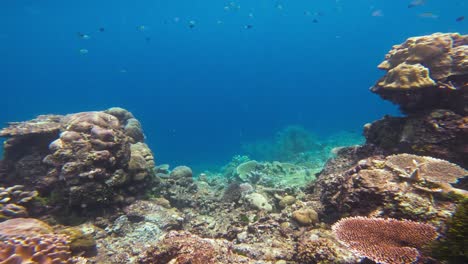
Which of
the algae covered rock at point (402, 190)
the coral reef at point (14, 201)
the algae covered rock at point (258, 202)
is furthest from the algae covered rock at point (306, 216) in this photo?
the coral reef at point (14, 201)

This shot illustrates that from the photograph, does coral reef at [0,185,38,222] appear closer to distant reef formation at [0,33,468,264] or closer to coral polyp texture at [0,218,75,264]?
distant reef formation at [0,33,468,264]

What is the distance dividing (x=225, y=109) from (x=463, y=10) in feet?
310

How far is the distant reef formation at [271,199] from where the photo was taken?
161 inches

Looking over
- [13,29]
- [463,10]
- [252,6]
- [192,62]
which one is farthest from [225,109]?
[463,10]

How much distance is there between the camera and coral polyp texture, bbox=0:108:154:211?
7383 millimetres

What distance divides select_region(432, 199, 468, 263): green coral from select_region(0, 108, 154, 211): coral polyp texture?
7398 mm

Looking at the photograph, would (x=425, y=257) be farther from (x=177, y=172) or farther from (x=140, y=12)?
(x=140, y=12)

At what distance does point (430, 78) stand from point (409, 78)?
0.53 metres

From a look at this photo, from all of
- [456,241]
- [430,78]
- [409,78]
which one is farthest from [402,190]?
[430,78]

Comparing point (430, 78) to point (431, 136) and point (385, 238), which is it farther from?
point (385, 238)

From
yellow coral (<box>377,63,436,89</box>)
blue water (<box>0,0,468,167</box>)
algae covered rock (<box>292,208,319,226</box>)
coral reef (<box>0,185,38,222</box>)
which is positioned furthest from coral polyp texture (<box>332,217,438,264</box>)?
blue water (<box>0,0,468,167</box>)

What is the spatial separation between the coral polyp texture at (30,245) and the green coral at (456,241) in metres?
5.50

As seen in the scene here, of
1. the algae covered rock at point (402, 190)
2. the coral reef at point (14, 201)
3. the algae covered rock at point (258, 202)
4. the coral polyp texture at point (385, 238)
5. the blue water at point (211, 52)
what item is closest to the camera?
the coral polyp texture at point (385, 238)

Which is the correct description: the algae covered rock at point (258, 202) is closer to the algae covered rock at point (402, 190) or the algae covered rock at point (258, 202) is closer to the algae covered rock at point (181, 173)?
the algae covered rock at point (402, 190)
